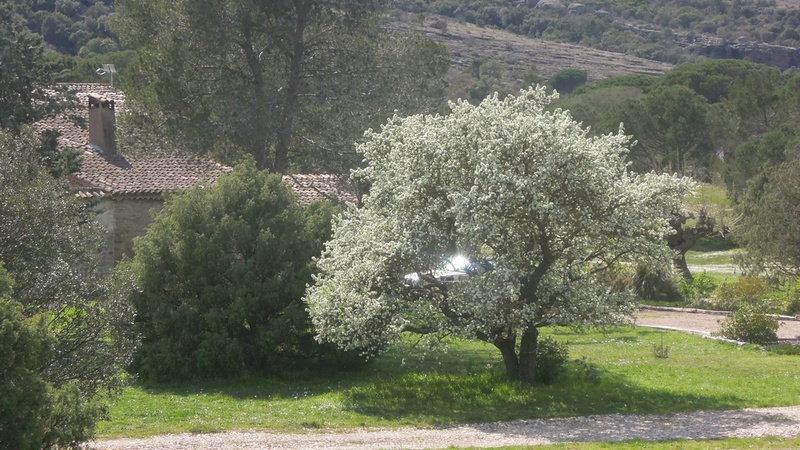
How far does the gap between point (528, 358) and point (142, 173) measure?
17.3 m

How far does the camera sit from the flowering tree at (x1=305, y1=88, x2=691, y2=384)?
15383 millimetres

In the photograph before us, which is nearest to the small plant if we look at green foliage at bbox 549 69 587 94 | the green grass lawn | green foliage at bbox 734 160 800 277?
the green grass lawn

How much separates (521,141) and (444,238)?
73.9 inches

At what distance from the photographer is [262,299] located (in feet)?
57.7

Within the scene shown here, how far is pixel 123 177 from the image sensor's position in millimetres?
30125

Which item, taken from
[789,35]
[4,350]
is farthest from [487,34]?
[4,350]

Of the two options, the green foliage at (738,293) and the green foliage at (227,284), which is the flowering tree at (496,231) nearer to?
the green foliage at (227,284)

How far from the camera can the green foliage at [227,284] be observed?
17453mm

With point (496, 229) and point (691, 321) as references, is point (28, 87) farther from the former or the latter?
point (691, 321)

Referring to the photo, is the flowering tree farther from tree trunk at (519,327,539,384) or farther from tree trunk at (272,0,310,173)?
tree trunk at (272,0,310,173)

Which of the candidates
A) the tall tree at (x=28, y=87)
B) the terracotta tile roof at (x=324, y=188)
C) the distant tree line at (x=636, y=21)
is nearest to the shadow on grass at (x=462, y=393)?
the tall tree at (x=28, y=87)

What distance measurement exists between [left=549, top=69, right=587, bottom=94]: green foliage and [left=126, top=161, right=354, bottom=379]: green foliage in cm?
9134

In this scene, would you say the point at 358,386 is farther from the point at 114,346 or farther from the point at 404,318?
the point at 114,346

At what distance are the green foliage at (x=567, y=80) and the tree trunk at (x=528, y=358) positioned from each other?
303 feet
